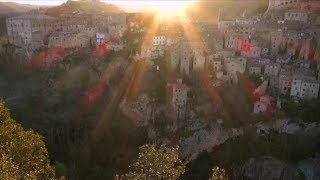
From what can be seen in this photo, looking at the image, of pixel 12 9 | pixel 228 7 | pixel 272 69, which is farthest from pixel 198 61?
pixel 12 9

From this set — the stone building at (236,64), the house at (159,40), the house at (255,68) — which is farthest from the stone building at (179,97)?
the house at (159,40)

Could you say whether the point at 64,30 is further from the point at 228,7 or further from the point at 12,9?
the point at 12,9

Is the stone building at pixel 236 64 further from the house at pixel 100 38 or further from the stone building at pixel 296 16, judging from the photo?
the house at pixel 100 38

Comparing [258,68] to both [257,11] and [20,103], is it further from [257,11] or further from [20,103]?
[20,103]

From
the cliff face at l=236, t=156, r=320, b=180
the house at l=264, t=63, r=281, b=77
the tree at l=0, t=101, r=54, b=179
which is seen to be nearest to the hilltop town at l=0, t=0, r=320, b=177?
the house at l=264, t=63, r=281, b=77

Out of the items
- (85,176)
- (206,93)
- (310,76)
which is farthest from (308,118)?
(85,176)

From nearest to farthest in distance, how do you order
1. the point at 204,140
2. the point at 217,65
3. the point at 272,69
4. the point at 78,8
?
the point at 204,140 < the point at 272,69 < the point at 217,65 < the point at 78,8
